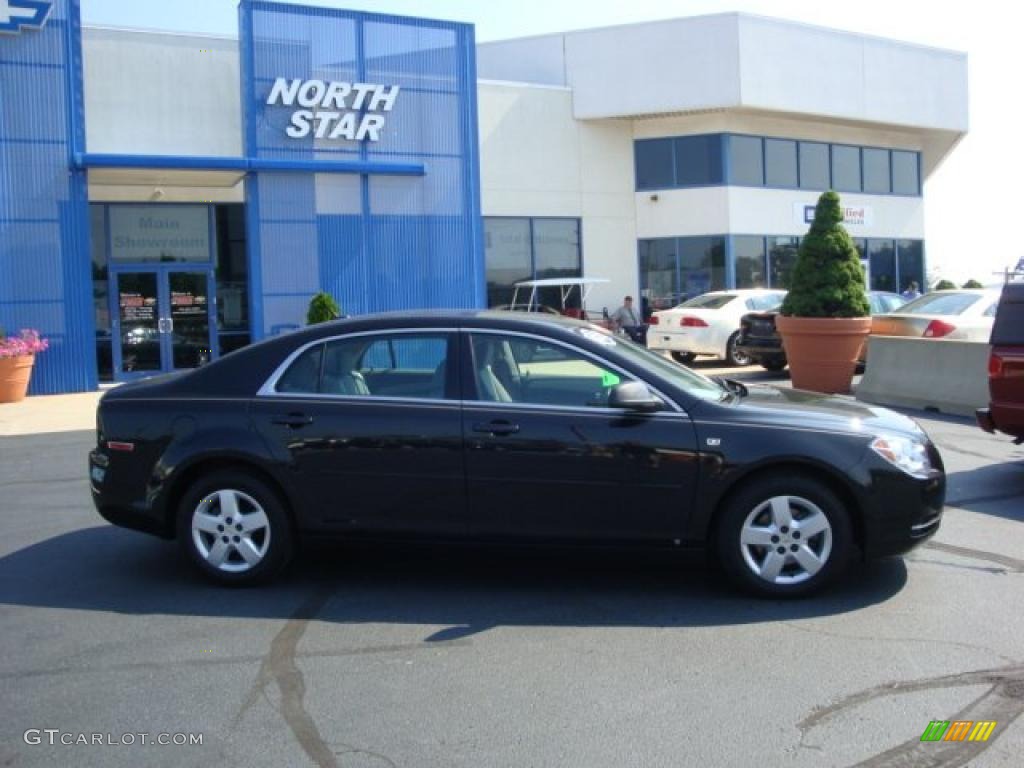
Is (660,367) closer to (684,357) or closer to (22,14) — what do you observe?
(684,357)

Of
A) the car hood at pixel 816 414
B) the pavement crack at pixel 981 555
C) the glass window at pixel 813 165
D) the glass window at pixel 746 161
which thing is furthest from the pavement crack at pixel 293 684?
the glass window at pixel 813 165

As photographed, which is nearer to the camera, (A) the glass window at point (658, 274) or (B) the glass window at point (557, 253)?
(B) the glass window at point (557, 253)

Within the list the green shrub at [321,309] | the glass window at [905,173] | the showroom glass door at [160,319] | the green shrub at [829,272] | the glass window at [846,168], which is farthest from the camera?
the glass window at [905,173]

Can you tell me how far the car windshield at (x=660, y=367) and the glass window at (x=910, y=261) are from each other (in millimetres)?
26232

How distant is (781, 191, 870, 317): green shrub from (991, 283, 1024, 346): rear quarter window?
18.9 ft

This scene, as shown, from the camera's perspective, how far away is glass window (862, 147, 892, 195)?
2909 cm

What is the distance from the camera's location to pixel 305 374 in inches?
227

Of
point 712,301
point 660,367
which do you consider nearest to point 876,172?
point 712,301

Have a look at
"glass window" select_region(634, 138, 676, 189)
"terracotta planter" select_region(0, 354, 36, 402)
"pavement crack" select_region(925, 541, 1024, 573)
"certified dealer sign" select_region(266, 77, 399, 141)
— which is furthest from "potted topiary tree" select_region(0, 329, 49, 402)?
"glass window" select_region(634, 138, 676, 189)

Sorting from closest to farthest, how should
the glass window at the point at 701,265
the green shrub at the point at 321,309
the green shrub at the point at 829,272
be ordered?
the green shrub at the point at 829,272, the green shrub at the point at 321,309, the glass window at the point at 701,265

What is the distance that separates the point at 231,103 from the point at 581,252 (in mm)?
9442

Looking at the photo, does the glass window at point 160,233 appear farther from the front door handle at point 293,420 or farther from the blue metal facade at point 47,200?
the front door handle at point 293,420

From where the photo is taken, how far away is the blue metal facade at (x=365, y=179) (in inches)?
755

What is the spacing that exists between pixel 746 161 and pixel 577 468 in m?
22.6
